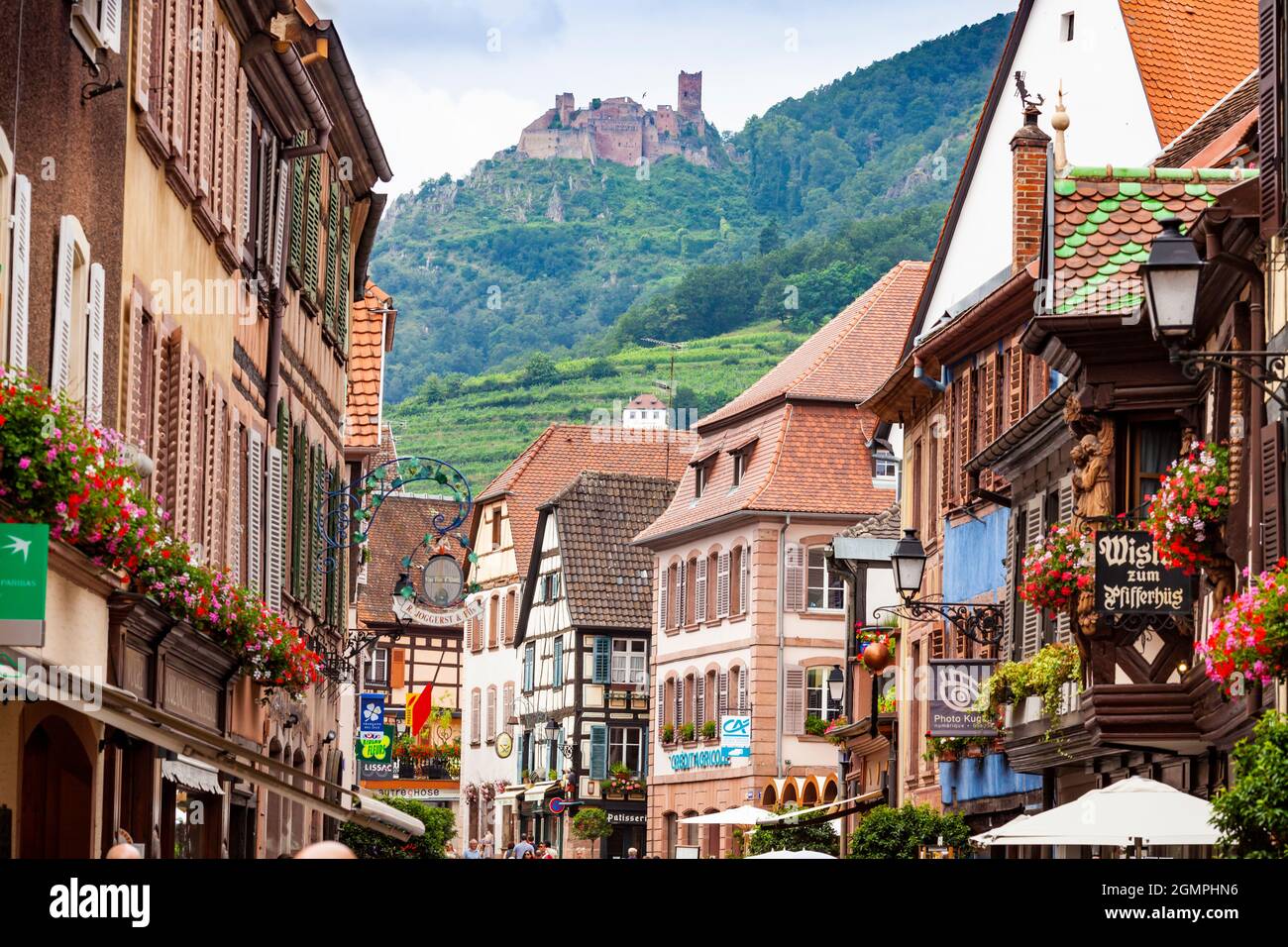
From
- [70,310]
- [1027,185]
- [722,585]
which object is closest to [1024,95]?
[1027,185]

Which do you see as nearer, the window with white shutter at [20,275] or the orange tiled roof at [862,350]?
the window with white shutter at [20,275]

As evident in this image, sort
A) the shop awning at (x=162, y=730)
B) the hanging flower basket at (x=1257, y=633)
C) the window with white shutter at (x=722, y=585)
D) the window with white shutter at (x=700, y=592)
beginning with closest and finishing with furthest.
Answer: the shop awning at (x=162, y=730) < the hanging flower basket at (x=1257, y=633) < the window with white shutter at (x=722, y=585) < the window with white shutter at (x=700, y=592)

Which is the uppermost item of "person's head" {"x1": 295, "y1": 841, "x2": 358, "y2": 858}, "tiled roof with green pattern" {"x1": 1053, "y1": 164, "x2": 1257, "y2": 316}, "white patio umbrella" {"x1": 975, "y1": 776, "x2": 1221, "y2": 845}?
"tiled roof with green pattern" {"x1": 1053, "y1": 164, "x2": 1257, "y2": 316}

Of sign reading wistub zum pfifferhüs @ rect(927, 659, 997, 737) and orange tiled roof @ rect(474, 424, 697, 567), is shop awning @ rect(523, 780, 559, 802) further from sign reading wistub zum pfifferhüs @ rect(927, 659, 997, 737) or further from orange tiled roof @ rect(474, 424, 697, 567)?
sign reading wistub zum pfifferhüs @ rect(927, 659, 997, 737)

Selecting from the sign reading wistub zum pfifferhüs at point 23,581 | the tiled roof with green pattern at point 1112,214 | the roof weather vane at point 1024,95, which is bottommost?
the sign reading wistub zum pfifferhüs at point 23,581

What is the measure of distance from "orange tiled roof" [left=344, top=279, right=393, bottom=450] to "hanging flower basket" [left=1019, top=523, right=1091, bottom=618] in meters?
16.8

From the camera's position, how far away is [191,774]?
19281 millimetres

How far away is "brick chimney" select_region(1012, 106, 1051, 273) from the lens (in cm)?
3131

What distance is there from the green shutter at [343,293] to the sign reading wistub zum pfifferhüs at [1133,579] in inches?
537

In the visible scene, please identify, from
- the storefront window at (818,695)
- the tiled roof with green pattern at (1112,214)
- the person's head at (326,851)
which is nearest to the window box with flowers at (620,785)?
the storefront window at (818,695)

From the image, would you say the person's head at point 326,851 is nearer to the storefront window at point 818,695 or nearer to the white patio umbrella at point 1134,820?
the white patio umbrella at point 1134,820

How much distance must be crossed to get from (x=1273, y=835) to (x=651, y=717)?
53925mm

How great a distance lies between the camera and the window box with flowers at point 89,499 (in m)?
10.6

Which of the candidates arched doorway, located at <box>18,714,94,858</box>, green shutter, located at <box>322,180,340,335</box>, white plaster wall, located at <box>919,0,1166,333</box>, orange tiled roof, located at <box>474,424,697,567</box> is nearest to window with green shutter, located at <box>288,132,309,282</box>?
green shutter, located at <box>322,180,340,335</box>
